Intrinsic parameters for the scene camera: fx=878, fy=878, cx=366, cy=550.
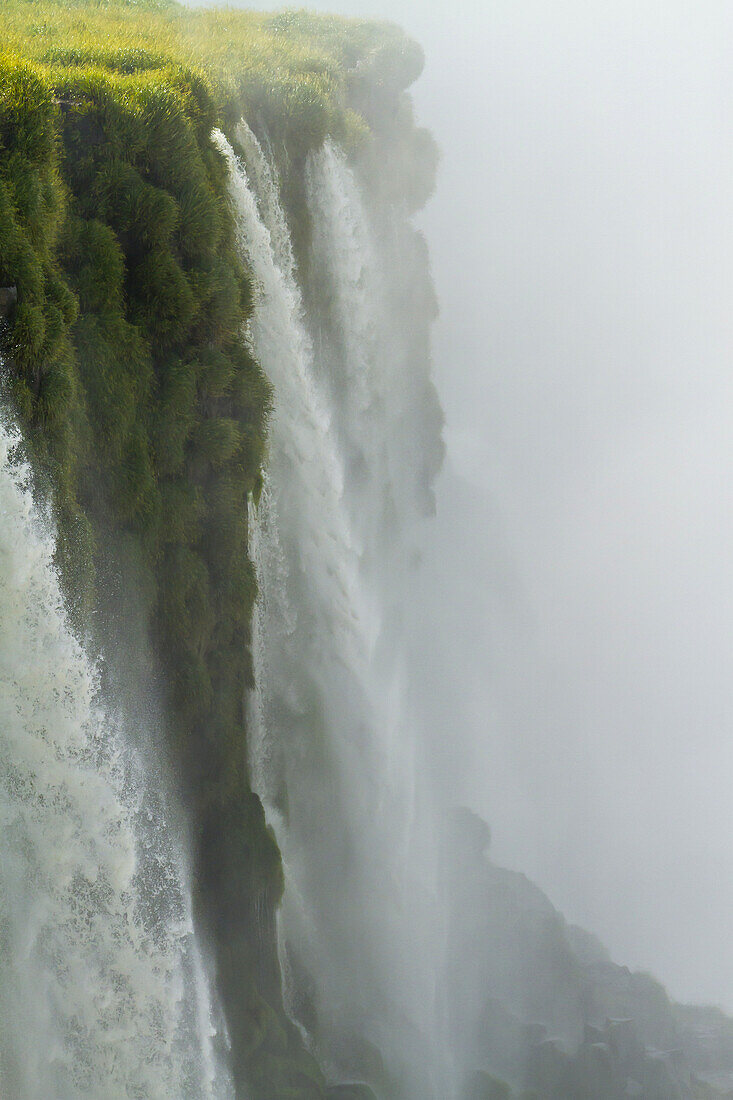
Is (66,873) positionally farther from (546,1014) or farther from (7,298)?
(546,1014)

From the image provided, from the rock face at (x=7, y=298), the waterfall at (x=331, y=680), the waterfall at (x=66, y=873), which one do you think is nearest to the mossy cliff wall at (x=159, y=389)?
the rock face at (x=7, y=298)

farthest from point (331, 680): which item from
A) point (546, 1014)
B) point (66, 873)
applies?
point (546, 1014)

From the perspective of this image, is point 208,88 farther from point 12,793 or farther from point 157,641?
point 12,793

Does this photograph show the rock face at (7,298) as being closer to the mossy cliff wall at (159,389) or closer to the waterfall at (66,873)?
the mossy cliff wall at (159,389)

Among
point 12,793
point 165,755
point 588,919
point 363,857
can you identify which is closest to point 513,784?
point 588,919

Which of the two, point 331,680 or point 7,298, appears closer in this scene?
point 7,298
